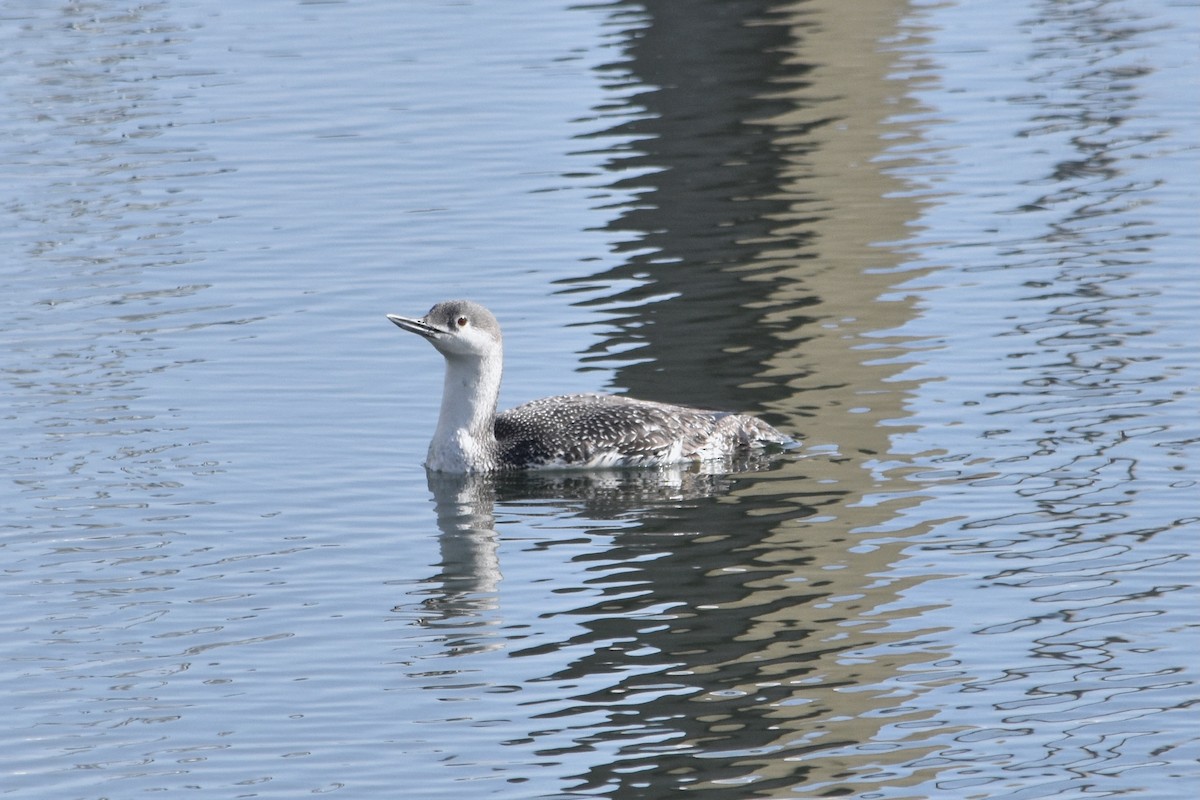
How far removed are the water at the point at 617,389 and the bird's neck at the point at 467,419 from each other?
0.20 m

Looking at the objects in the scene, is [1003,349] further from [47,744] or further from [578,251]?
[47,744]

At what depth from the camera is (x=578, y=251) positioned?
1997cm

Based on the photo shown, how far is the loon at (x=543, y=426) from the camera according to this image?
1480 centimetres

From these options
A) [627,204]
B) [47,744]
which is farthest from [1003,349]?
[47,744]

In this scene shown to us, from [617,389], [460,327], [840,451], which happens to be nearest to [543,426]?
[460,327]

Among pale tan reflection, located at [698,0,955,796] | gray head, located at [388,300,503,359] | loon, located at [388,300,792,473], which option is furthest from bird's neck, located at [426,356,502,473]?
pale tan reflection, located at [698,0,955,796]

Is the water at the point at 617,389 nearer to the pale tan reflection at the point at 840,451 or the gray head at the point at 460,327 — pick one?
the pale tan reflection at the point at 840,451

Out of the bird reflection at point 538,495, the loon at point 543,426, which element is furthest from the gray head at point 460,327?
the bird reflection at point 538,495

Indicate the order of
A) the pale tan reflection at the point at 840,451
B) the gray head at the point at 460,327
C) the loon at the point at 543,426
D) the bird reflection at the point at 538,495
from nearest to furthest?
1. the pale tan reflection at the point at 840,451
2. the bird reflection at the point at 538,495
3. the loon at the point at 543,426
4. the gray head at the point at 460,327

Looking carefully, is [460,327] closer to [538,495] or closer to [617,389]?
[538,495]

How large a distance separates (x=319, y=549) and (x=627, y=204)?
8646 millimetres

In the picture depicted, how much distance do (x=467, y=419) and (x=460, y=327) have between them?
0.65 meters

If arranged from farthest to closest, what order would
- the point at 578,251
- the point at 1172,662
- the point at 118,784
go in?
the point at 578,251 < the point at 1172,662 < the point at 118,784

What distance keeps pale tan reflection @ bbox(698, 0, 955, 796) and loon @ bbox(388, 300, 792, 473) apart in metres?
0.60
